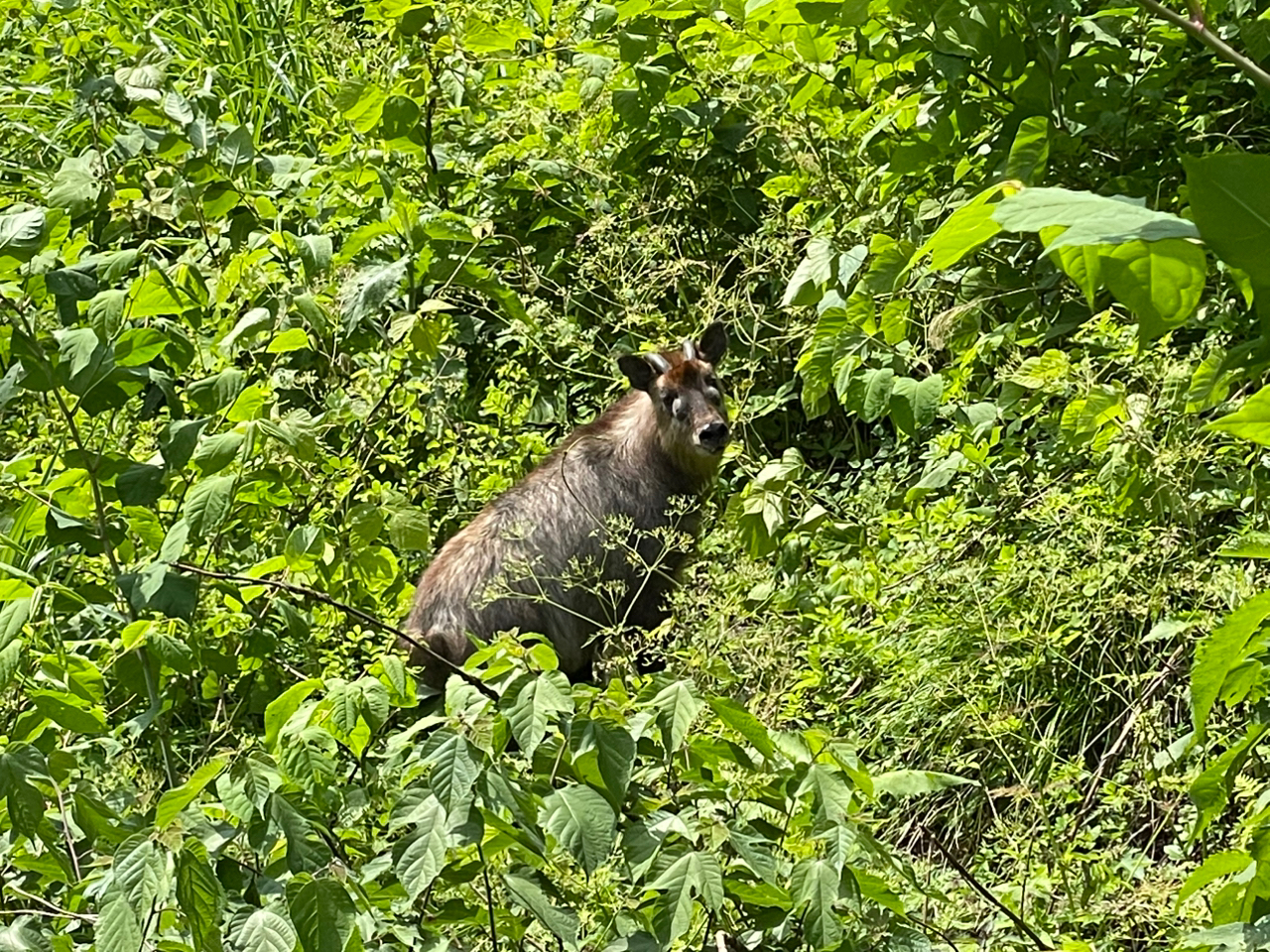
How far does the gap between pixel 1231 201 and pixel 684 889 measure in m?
1.55

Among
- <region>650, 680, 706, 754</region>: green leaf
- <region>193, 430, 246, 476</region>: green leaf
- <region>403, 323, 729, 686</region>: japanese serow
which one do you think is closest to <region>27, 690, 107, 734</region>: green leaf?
<region>193, 430, 246, 476</region>: green leaf

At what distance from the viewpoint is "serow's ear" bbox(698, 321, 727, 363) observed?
5559 millimetres

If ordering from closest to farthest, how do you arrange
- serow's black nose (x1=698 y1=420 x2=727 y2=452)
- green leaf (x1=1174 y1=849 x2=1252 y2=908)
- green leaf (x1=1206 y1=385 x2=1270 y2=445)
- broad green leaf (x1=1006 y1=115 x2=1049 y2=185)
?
1. green leaf (x1=1206 y1=385 x2=1270 y2=445)
2. green leaf (x1=1174 y1=849 x2=1252 y2=908)
3. broad green leaf (x1=1006 y1=115 x2=1049 y2=185)
4. serow's black nose (x1=698 y1=420 x2=727 y2=452)

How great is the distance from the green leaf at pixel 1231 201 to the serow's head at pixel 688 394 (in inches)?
178

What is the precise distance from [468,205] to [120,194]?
7.73ft

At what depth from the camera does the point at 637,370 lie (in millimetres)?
5578

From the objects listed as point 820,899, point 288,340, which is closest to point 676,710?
point 820,899

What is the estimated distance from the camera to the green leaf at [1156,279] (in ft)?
3.31

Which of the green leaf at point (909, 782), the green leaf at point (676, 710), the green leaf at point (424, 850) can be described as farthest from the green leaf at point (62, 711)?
the green leaf at point (909, 782)

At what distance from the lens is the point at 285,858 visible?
2512 millimetres

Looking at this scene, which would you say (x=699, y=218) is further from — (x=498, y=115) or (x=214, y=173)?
(x=214, y=173)

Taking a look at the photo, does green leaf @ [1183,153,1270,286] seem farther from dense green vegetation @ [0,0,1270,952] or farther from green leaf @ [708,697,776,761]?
green leaf @ [708,697,776,761]

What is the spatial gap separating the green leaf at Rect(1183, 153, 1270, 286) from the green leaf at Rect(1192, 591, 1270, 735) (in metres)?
0.65

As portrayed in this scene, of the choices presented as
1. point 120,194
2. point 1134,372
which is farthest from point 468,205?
point 1134,372
